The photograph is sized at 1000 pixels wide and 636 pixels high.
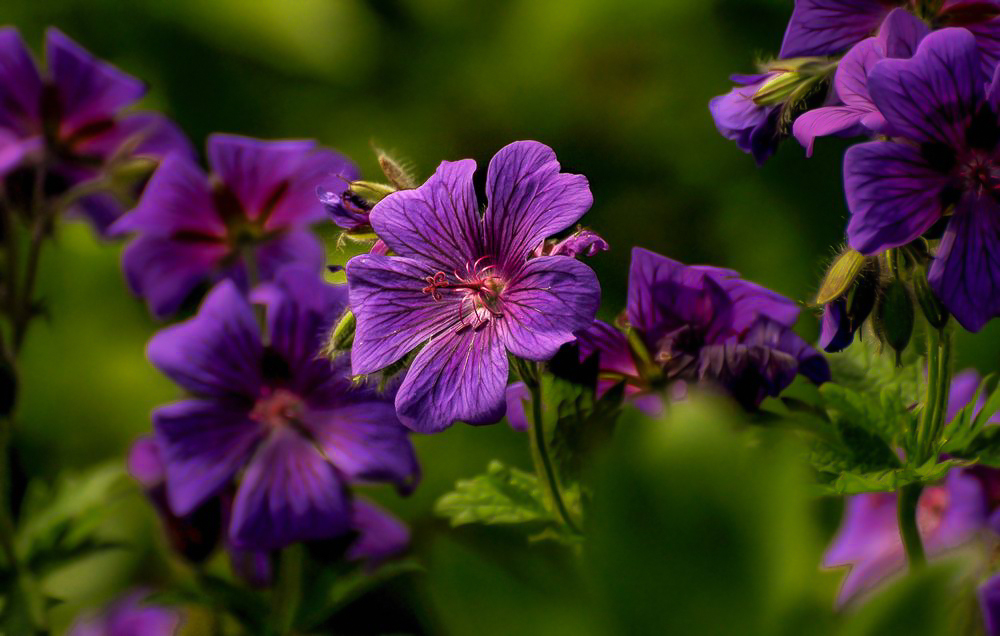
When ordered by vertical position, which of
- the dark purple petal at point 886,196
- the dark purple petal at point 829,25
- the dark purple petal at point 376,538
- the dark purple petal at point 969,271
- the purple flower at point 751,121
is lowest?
the dark purple petal at point 376,538

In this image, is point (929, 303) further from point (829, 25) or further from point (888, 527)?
point (888, 527)

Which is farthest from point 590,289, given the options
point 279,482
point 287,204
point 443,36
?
point 443,36

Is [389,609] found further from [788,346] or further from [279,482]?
[788,346]

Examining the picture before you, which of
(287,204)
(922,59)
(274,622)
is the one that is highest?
(922,59)

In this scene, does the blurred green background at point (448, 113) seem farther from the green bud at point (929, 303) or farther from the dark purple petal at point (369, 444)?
the green bud at point (929, 303)

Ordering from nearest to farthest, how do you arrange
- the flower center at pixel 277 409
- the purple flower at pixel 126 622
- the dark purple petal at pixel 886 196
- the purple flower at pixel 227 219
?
the dark purple petal at pixel 886 196 < the flower center at pixel 277 409 < the purple flower at pixel 227 219 < the purple flower at pixel 126 622

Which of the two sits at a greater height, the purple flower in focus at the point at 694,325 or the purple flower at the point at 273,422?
the purple flower in focus at the point at 694,325

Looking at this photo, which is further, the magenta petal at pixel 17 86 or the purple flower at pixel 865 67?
the magenta petal at pixel 17 86

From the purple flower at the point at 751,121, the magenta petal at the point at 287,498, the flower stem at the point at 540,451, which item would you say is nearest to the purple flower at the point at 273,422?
the magenta petal at the point at 287,498

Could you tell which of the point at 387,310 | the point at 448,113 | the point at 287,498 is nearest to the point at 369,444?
the point at 287,498
